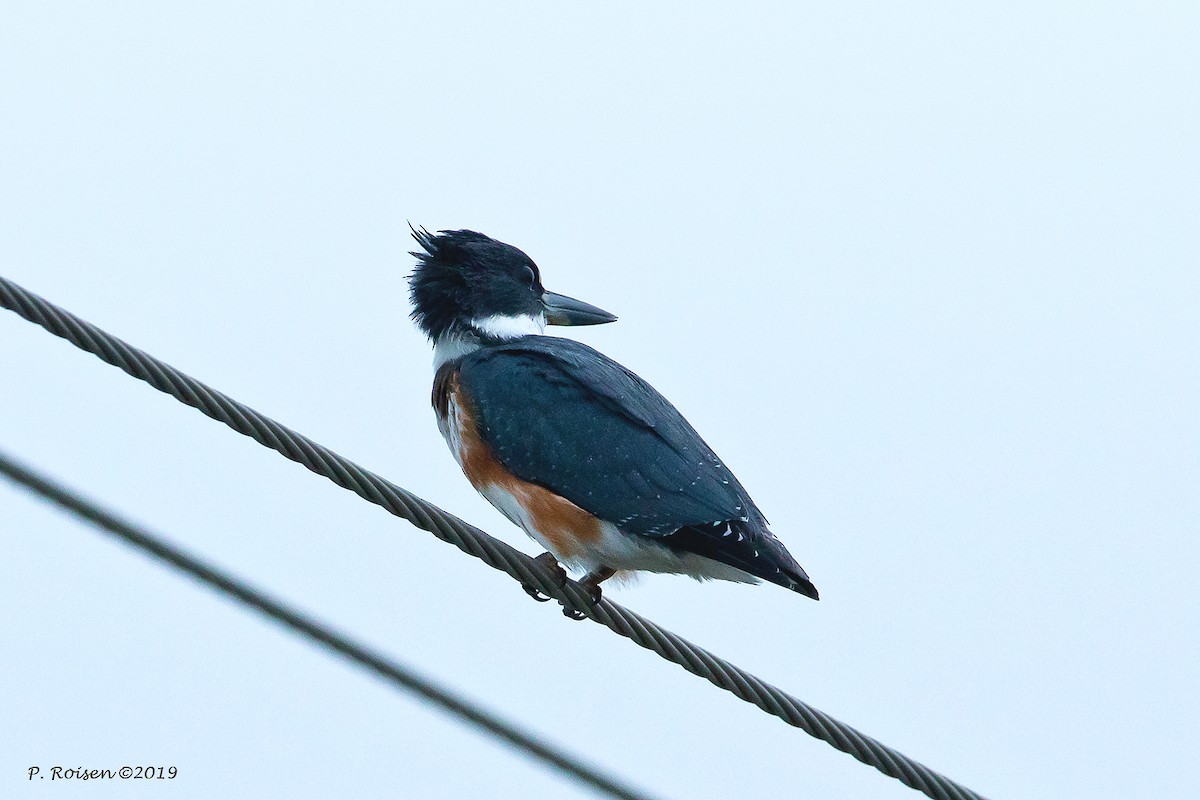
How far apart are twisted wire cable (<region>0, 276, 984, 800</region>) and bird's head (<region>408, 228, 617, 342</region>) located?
6.17 feet

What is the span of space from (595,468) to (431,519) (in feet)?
3.98

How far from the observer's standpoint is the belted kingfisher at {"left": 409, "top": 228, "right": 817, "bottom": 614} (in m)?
4.23

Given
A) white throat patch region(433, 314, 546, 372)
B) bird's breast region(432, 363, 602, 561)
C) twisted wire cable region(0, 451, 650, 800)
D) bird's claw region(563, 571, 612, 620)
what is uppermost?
white throat patch region(433, 314, 546, 372)

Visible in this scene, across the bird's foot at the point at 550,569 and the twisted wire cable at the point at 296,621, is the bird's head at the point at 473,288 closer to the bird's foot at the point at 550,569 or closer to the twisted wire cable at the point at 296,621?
the bird's foot at the point at 550,569

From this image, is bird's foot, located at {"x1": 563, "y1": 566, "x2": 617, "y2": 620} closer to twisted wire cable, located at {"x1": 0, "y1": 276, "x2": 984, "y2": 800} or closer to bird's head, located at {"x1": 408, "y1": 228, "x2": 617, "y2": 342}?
twisted wire cable, located at {"x1": 0, "y1": 276, "x2": 984, "y2": 800}

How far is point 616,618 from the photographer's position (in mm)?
3750

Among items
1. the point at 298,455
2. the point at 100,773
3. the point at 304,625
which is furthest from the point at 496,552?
the point at 100,773

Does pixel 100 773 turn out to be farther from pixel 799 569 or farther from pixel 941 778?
pixel 941 778

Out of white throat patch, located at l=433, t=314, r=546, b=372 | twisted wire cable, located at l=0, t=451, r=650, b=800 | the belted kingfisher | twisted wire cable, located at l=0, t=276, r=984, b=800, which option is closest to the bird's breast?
the belted kingfisher

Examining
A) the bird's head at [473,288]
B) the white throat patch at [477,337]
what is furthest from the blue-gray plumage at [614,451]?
the bird's head at [473,288]

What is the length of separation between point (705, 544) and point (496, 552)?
0.78 m

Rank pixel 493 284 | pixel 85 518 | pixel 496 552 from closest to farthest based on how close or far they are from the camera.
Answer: pixel 85 518 < pixel 496 552 < pixel 493 284

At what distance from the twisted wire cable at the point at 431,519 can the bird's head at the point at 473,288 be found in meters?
1.88

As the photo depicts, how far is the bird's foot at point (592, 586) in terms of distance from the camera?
432 centimetres
